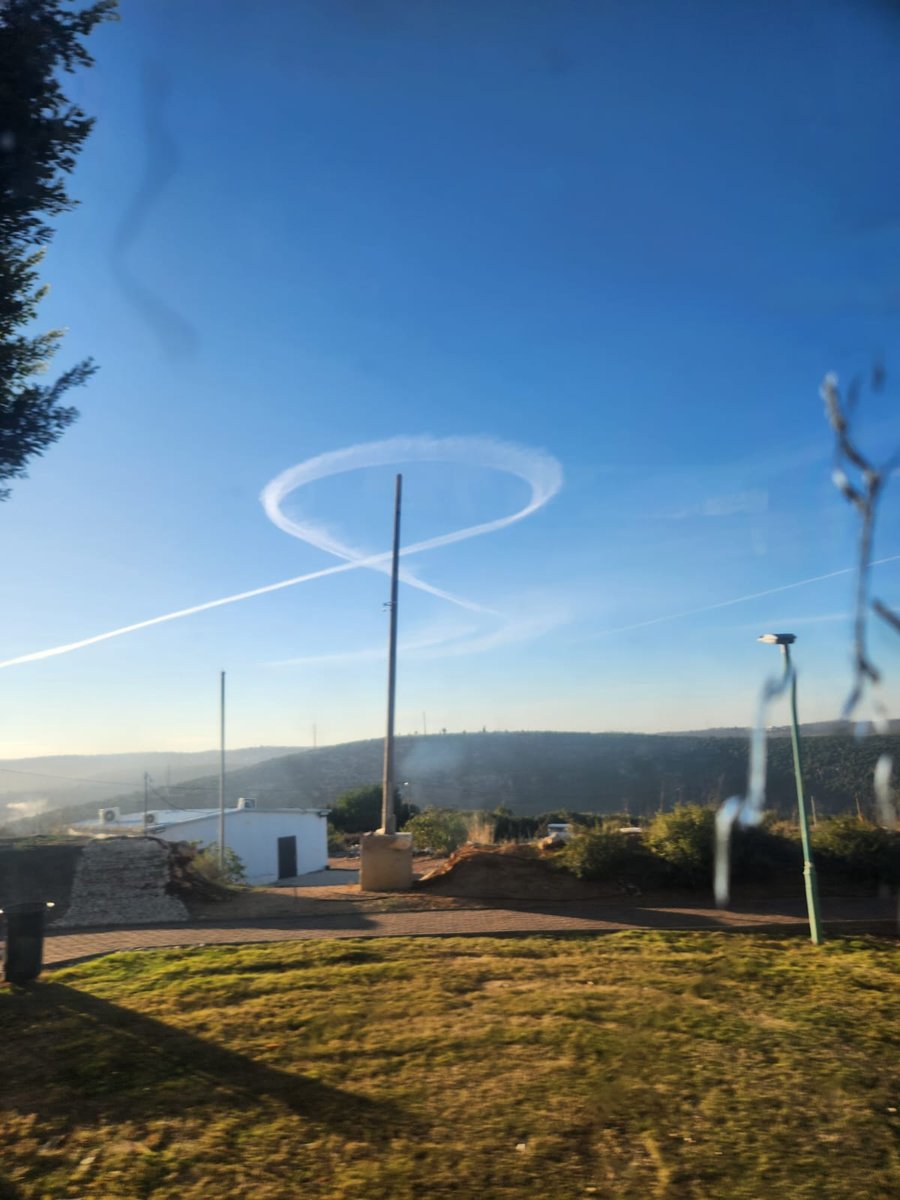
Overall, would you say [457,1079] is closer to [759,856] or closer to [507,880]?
[507,880]

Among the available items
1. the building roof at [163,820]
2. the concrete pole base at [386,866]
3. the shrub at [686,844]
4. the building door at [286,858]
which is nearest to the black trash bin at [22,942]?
the concrete pole base at [386,866]

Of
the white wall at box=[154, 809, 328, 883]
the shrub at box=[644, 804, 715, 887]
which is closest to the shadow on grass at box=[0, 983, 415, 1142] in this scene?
the shrub at box=[644, 804, 715, 887]

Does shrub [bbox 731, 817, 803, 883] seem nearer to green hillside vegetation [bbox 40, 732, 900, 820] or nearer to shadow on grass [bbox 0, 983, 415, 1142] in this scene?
green hillside vegetation [bbox 40, 732, 900, 820]

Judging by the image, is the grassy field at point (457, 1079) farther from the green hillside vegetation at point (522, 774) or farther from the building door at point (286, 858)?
the building door at point (286, 858)

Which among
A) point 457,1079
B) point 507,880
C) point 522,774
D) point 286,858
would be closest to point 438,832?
point 507,880

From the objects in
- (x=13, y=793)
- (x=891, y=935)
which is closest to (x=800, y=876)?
(x=891, y=935)
